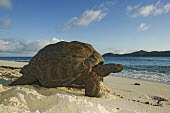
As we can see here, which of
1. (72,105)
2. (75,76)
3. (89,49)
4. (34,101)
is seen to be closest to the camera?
(72,105)

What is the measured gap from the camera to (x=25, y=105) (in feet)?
11.4

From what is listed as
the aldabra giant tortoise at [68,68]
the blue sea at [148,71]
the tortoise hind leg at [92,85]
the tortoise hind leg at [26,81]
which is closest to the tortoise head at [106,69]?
the aldabra giant tortoise at [68,68]

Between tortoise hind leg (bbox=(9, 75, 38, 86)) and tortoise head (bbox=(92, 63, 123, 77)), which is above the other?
tortoise head (bbox=(92, 63, 123, 77))

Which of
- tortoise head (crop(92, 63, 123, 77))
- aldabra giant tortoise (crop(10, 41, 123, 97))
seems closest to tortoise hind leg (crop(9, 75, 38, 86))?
aldabra giant tortoise (crop(10, 41, 123, 97))

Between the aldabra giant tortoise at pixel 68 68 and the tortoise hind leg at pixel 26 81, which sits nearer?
the aldabra giant tortoise at pixel 68 68

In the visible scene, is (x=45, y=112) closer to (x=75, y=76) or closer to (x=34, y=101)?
(x=34, y=101)

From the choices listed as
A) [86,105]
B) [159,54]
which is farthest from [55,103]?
[159,54]

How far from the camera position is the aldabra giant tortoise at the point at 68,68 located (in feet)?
19.7

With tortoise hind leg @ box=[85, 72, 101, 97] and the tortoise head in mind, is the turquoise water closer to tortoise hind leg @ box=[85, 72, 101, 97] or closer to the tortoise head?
the tortoise head

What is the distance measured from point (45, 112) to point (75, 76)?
3.08 metres

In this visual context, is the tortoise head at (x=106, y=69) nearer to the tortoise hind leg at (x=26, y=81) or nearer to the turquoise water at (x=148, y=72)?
the tortoise hind leg at (x=26, y=81)

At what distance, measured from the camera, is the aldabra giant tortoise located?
5996mm

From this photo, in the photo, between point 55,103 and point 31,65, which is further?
point 31,65

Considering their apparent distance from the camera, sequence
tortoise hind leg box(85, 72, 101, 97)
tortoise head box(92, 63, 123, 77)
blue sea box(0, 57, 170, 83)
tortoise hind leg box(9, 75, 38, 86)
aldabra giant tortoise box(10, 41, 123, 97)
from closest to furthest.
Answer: tortoise hind leg box(85, 72, 101, 97), aldabra giant tortoise box(10, 41, 123, 97), tortoise head box(92, 63, 123, 77), tortoise hind leg box(9, 75, 38, 86), blue sea box(0, 57, 170, 83)
